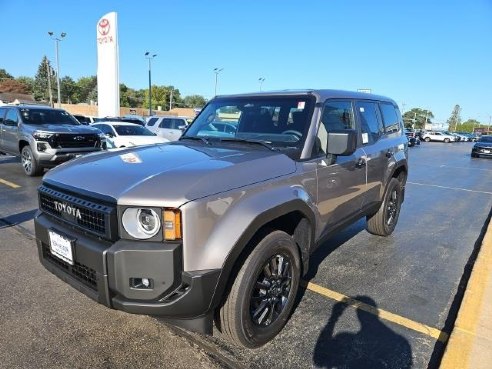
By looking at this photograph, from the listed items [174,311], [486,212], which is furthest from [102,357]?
[486,212]

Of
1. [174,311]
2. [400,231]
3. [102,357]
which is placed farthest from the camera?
[400,231]

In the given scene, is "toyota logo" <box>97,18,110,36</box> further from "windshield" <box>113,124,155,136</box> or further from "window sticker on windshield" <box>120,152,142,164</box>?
"window sticker on windshield" <box>120,152,142,164</box>

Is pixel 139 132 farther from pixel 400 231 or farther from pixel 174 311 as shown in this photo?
pixel 174 311

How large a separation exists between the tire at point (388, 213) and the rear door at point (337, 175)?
102cm

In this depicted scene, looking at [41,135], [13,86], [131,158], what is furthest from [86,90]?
[131,158]

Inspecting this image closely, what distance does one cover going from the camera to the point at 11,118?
1064 cm

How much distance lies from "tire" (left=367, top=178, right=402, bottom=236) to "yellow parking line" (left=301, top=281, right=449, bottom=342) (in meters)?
1.89

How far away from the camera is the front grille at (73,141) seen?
31.6ft

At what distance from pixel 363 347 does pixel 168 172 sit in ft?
6.37

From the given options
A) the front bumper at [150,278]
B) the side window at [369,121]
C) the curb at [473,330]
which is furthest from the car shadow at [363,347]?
the side window at [369,121]

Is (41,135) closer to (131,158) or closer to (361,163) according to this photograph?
(131,158)

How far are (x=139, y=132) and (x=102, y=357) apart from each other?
12038 mm

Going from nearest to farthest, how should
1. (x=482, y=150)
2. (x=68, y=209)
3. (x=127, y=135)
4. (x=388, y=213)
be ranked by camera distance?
(x=68, y=209) < (x=388, y=213) < (x=127, y=135) < (x=482, y=150)

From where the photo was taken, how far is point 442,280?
14.0ft
